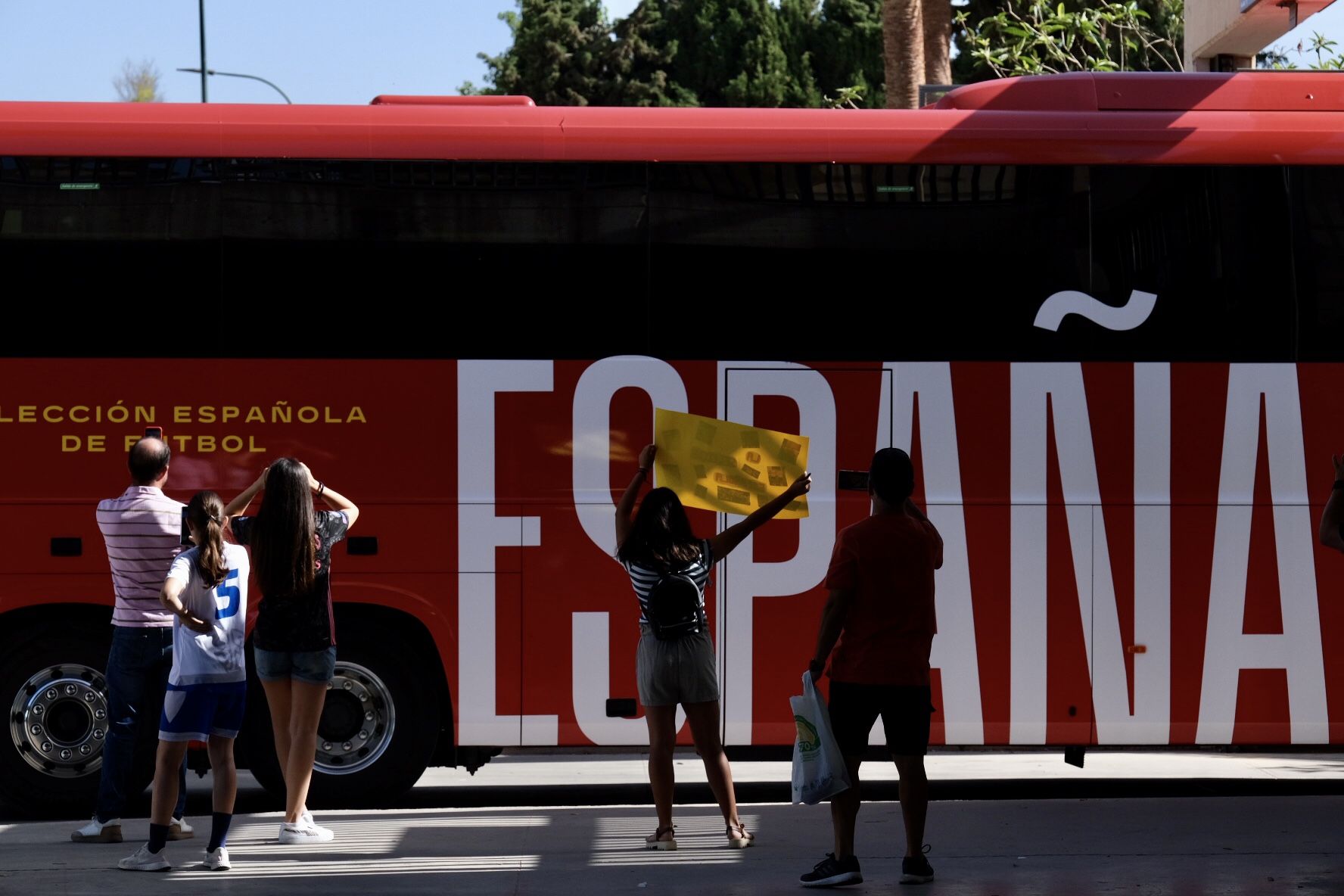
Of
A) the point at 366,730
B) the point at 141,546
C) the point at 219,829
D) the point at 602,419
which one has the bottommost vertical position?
the point at 219,829

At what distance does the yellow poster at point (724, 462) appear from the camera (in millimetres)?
7512

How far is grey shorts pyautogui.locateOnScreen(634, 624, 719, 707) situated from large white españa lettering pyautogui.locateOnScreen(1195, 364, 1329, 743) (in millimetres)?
2961

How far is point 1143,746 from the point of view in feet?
27.8

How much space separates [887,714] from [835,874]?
70 cm

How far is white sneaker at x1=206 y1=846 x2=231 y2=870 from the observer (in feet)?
22.4

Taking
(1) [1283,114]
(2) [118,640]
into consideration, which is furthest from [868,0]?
(2) [118,640]

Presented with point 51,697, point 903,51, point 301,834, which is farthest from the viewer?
point 903,51

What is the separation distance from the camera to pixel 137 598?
723cm

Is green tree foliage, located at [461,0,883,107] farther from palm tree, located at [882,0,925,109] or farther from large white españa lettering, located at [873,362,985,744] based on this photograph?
large white españa lettering, located at [873,362,985,744]

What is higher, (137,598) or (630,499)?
(630,499)

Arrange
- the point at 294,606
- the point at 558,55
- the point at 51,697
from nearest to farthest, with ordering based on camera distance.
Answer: the point at 294,606, the point at 51,697, the point at 558,55

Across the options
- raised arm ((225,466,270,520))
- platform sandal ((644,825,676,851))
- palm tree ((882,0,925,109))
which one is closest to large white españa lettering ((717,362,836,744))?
platform sandal ((644,825,676,851))

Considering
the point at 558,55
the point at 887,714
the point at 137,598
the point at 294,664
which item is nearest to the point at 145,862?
the point at 294,664

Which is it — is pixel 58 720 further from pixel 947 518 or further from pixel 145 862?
pixel 947 518
